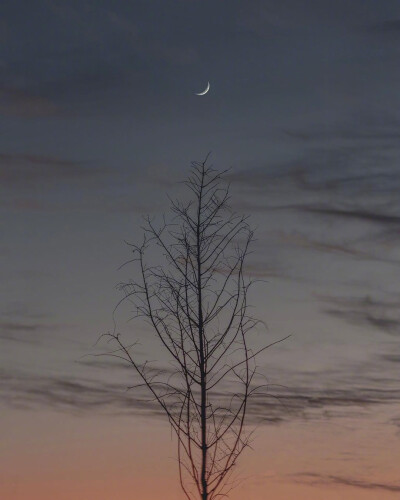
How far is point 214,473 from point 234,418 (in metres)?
0.64

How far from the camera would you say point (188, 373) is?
10.7 metres

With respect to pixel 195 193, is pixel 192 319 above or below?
below

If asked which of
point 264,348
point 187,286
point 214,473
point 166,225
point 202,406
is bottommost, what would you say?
point 214,473

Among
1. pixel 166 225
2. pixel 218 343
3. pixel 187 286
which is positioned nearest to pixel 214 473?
pixel 218 343

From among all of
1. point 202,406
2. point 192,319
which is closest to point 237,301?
point 192,319

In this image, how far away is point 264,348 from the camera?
10820 mm

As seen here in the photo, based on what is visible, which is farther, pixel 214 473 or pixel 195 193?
pixel 195 193

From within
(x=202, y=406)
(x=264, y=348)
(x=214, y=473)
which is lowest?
(x=214, y=473)

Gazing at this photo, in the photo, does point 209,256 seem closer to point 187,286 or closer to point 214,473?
point 187,286

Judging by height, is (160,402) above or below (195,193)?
below

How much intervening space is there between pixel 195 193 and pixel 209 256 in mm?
811

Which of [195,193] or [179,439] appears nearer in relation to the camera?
[179,439]

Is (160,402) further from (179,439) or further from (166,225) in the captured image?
(166,225)

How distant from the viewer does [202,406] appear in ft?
34.6
